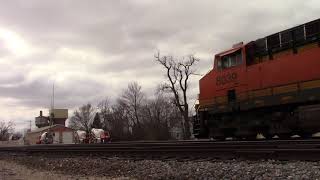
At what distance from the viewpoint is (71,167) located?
51.9ft

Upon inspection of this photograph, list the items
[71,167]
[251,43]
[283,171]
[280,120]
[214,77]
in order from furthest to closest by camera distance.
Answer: [214,77], [251,43], [280,120], [71,167], [283,171]

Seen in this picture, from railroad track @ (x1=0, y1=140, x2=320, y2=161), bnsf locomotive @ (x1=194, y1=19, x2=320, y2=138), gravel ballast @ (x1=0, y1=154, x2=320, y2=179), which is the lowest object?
gravel ballast @ (x1=0, y1=154, x2=320, y2=179)

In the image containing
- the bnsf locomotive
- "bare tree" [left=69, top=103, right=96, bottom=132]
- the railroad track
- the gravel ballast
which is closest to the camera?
the gravel ballast

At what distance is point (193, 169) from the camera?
37.0 feet

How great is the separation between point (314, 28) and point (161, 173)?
891 centimetres

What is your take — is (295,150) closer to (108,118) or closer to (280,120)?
(280,120)

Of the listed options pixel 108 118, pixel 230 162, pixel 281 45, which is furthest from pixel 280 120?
pixel 108 118

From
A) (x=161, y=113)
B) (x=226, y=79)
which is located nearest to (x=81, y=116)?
(x=161, y=113)

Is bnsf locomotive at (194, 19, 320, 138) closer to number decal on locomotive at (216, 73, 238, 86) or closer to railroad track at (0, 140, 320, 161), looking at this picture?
number decal on locomotive at (216, 73, 238, 86)

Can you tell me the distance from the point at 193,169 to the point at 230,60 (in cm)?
1068

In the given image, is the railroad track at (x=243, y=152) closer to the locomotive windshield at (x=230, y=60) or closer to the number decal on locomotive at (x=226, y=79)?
the number decal on locomotive at (x=226, y=79)

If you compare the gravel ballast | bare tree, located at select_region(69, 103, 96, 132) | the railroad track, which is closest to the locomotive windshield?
the railroad track

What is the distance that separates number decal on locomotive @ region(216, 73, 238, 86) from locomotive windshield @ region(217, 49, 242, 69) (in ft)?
1.49

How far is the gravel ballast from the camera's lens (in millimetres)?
9391
